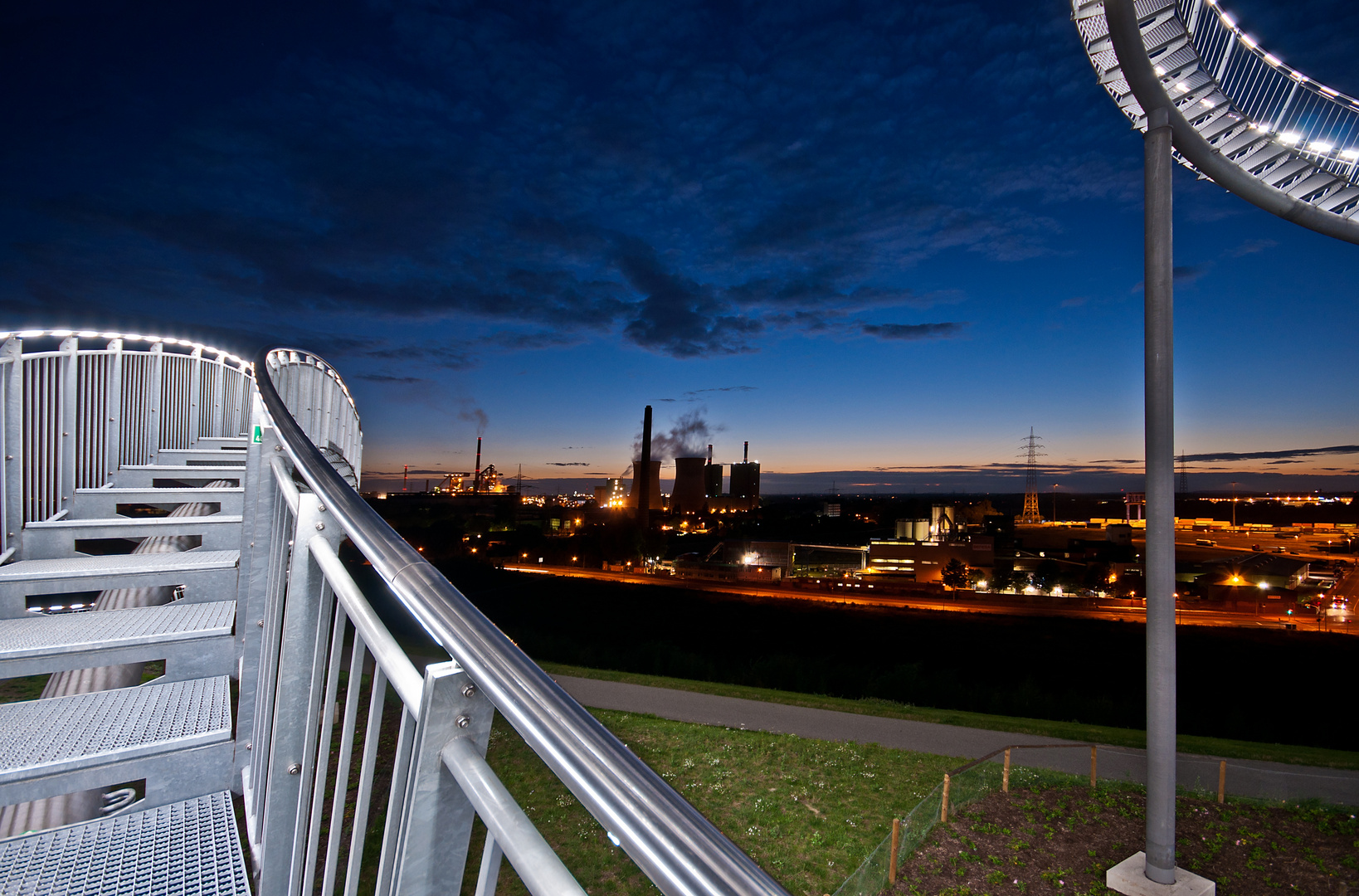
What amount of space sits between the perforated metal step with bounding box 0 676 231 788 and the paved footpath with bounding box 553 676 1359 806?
24.9 feet

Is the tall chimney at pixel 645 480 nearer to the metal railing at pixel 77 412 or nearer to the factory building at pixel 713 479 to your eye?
the factory building at pixel 713 479

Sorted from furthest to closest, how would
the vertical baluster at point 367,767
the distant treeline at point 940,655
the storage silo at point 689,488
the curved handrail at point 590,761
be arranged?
1. the storage silo at point 689,488
2. the distant treeline at point 940,655
3. the vertical baluster at point 367,767
4. the curved handrail at point 590,761

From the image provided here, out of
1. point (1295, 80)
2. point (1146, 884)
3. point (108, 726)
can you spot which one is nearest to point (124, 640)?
point (108, 726)

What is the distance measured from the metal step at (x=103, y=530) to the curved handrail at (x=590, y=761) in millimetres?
3429

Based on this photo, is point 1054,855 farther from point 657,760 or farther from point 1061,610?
point 1061,610

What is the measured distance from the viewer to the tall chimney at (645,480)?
62.7 metres

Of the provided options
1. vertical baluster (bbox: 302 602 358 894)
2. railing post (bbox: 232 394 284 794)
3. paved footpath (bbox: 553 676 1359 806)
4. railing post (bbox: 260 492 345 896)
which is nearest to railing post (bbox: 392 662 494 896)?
vertical baluster (bbox: 302 602 358 894)

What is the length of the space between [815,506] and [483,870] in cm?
10217

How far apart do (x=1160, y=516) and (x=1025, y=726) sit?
241 inches

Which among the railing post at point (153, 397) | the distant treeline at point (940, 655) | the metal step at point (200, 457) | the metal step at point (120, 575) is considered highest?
the railing post at point (153, 397)

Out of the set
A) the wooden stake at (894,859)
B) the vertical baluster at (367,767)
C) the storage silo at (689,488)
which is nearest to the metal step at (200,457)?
the vertical baluster at (367,767)

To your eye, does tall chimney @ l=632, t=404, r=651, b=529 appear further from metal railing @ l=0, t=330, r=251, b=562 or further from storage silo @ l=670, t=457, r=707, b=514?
metal railing @ l=0, t=330, r=251, b=562

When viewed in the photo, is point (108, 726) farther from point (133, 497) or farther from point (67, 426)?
point (67, 426)

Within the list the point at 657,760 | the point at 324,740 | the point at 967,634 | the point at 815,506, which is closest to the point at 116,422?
the point at 324,740
